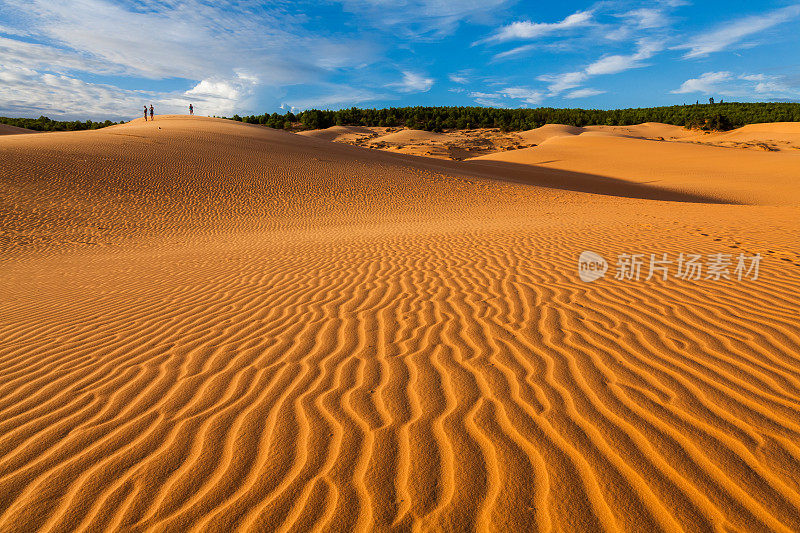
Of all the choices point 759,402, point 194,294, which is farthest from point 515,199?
point 759,402

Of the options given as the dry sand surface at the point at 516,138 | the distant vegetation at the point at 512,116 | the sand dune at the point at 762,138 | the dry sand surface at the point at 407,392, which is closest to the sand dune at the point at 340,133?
the dry sand surface at the point at 516,138

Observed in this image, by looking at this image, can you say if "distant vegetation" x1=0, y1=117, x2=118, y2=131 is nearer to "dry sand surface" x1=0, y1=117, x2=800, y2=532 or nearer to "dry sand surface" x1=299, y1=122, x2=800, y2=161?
"dry sand surface" x1=299, y1=122, x2=800, y2=161

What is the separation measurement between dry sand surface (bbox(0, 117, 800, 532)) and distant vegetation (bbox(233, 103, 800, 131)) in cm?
6285

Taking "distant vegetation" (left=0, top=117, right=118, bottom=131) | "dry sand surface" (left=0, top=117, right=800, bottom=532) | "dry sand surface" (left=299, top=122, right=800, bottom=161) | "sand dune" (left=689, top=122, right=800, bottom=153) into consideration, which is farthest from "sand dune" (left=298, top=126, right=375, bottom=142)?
"dry sand surface" (left=0, top=117, right=800, bottom=532)

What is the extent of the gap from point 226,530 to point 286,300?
388 centimetres

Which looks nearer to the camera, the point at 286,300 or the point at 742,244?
the point at 286,300

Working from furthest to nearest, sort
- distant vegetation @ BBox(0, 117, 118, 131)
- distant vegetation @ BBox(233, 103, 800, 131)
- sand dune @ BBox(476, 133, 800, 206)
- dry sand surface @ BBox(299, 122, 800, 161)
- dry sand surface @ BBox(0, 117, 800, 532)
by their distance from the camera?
distant vegetation @ BBox(233, 103, 800, 131) → distant vegetation @ BBox(0, 117, 118, 131) → dry sand surface @ BBox(299, 122, 800, 161) → sand dune @ BBox(476, 133, 800, 206) → dry sand surface @ BBox(0, 117, 800, 532)

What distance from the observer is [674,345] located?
3.76 meters

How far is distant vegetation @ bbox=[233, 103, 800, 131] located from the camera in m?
66.9

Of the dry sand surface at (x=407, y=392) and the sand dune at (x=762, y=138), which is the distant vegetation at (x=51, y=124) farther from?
the sand dune at (x=762, y=138)

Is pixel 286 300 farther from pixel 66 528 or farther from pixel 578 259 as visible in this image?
pixel 578 259

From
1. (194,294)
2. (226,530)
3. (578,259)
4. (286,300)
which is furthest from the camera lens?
(578,259)

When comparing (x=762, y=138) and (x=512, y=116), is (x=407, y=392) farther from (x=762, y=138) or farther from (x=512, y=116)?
(x=512, y=116)

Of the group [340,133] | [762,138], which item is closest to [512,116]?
[340,133]
